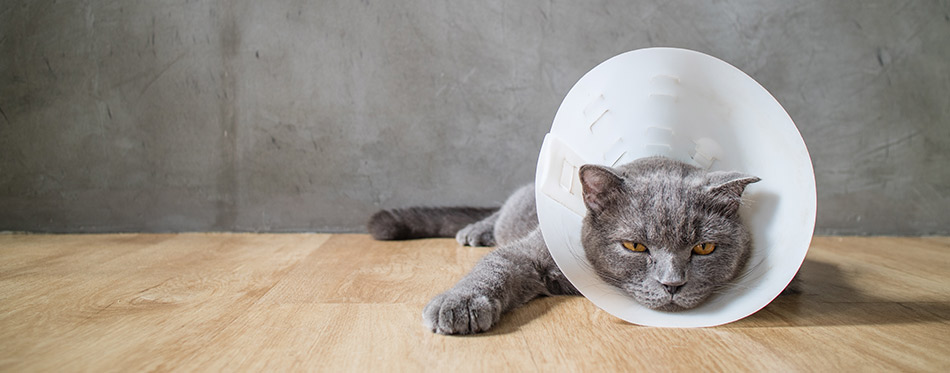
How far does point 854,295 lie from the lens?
154 cm

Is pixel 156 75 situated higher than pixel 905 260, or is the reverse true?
pixel 156 75

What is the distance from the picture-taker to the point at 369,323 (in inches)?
49.7

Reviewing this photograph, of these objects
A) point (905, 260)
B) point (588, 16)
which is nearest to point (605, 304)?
point (905, 260)

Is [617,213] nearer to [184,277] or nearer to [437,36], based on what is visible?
[184,277]

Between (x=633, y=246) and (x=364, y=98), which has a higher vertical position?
(x=364, y=98)

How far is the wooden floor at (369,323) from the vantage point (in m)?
1.05

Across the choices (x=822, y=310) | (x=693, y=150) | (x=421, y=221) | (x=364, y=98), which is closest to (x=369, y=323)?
(x=693, y=150)

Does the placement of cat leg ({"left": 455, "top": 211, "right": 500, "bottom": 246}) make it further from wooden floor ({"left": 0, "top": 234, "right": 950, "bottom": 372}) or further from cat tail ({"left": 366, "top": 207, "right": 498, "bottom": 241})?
wooden floor ({"left": 0, "top": 234, "right": 950, "bottom": 372})

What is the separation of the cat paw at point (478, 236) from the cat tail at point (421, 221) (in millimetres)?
112

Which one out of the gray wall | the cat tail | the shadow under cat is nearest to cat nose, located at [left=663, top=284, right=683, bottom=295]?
the shadow under cat

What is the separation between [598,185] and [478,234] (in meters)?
1.00

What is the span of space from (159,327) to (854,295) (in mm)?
1600

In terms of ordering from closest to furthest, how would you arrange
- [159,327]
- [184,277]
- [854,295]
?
[159,327]
[854,295]
[184,277]

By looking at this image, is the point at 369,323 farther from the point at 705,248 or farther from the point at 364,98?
the point at 364,98
